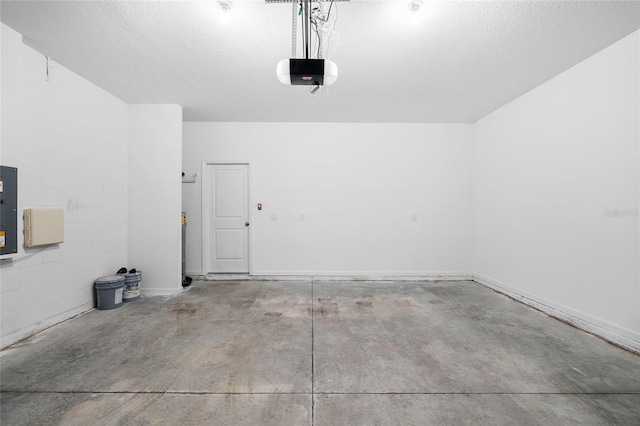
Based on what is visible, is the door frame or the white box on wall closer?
the white box on wall

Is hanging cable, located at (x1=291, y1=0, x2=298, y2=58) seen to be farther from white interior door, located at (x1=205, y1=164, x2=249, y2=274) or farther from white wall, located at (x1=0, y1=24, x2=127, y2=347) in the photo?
white interior door, located at (x1=205, y1=164, x2=249, y2=274)

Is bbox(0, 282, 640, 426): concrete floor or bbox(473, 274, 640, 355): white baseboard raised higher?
bbox(473, 274, 640, 355): white baseboard

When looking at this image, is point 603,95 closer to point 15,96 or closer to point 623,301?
point 623,301

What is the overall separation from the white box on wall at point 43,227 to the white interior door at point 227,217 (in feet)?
7.38

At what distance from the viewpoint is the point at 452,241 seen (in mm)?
5047

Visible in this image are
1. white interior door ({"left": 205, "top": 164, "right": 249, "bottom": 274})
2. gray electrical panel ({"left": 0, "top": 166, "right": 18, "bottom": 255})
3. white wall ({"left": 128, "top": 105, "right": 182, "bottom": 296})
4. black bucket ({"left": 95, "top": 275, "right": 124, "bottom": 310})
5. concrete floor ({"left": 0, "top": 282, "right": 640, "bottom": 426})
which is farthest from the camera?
white interior door ({"left": 205, "top": 164, "right": 249, "bottom": 274})

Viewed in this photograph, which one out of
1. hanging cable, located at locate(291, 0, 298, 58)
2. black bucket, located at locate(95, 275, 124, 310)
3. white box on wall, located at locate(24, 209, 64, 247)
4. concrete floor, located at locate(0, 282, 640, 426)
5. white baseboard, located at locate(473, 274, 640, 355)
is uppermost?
hanging cable, located at locate(291, 0, 298, 58)

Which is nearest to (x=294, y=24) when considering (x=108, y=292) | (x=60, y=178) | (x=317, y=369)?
(x=317, y=369)

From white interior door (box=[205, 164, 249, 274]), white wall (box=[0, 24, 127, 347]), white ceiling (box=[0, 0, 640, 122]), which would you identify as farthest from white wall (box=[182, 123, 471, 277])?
white wall (box=[0, 24, 127, 347])

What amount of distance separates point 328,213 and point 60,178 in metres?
3.79

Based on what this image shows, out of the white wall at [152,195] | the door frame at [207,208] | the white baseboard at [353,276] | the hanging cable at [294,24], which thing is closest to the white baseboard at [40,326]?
the white wall at [152,195]

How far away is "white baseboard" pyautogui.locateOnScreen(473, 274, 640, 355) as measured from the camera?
2561 mm

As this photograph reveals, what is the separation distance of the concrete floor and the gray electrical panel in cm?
99

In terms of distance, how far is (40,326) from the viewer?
282 centimetres
